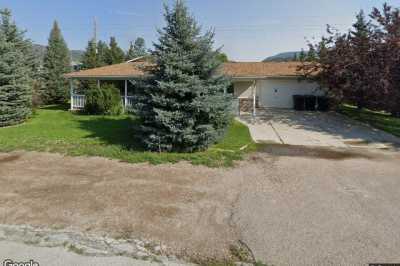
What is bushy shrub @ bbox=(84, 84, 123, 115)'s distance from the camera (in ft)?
52.1

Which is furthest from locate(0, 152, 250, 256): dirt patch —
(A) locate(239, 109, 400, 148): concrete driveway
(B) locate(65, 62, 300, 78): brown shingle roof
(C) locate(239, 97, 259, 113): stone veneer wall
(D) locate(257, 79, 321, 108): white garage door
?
(D) locate(257, 79, 321, 108): white garage door

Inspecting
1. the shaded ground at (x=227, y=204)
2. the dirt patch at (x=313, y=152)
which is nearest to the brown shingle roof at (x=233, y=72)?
the dirt patch at (x=313, y=152)

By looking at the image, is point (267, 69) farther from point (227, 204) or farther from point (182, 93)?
point (227, 204)

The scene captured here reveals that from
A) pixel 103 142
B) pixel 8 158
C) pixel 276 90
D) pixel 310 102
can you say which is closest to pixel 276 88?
pixel 276 90

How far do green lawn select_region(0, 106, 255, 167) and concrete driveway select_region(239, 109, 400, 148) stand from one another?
Result: 1070 millimetres

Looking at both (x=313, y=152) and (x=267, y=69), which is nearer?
(x=313, y=152)

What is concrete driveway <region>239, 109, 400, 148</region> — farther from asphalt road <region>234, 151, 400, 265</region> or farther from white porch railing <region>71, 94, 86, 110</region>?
white porch railing <region>71, 94, 86, 110</region>

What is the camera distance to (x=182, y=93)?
27.1 ft

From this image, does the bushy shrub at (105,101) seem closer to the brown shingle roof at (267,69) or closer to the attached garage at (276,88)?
the brown shingle roof at (267,69)

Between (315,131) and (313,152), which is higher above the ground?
(315,131)

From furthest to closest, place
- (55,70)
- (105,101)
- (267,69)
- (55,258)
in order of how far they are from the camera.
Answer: (55,70) → (267,69) → (105,101) → (55,258)

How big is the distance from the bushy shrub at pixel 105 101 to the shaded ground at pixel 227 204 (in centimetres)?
849

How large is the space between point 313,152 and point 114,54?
28382 millimetres

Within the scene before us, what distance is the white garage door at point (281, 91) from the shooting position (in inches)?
806
